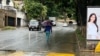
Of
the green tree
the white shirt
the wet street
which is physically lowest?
the wet street

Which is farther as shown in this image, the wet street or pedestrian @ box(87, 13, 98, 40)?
the wet street

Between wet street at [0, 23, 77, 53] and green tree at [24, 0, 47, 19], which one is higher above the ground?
green tree at [24, 0, 47, 19]

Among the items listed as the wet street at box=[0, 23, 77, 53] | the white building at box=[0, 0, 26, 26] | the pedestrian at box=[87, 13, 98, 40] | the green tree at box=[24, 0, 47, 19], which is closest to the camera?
the pedestrian at box=[87, 13, 98, 40]

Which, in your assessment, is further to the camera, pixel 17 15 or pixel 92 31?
pixel 17 15

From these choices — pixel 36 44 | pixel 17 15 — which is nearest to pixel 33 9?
pixel 17 15

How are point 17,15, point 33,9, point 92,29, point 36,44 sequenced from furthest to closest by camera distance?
point 17,15 → point 33,9 → point 36,44 → point 92,29

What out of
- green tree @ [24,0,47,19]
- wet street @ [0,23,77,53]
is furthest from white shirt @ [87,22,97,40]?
green tree @ [24,0,47,19]

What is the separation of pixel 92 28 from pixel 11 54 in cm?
445

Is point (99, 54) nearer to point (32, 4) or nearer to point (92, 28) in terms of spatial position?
point (92, 28)

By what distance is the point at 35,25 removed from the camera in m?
53.6

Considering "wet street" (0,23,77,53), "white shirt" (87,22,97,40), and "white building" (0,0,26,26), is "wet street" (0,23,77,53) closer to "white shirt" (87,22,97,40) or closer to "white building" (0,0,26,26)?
"white shirt" (87,22,97,40)

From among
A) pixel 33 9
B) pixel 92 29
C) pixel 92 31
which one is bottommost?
pixel 92 31

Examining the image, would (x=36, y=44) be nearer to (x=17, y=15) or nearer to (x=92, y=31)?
(x=92, y=31)

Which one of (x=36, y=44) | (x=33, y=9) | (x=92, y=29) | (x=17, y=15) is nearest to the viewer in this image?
(x=92, y=29)
